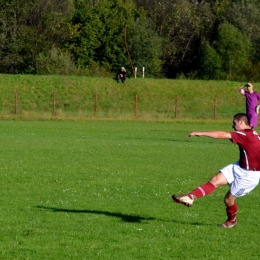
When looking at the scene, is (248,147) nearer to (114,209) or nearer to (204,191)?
(204,191)

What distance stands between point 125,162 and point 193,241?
34.8 ft

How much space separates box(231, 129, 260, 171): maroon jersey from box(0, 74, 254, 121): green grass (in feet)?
135

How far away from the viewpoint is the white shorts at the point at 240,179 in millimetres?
10102

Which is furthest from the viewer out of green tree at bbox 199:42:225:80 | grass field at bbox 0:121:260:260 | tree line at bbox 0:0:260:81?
green tree at bbox 199:42:225:80

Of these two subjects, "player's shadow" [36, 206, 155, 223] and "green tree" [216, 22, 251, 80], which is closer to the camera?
"player's shadow" [36, 206, 155, 223]

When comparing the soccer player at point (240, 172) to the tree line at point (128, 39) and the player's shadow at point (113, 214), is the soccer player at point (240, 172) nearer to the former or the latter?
the player's shadow at point (113, 214)

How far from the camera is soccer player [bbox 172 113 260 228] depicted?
9906 mm

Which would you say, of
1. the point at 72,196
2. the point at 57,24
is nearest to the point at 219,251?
the point at 72,196

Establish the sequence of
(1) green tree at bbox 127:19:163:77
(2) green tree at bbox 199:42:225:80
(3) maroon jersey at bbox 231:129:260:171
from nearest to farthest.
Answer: (3) maroon jersey at bbox 231:129:260:171, (1) green tree at bbox 127:19:163:77, (2) green tree at bbox 199:42:225:80

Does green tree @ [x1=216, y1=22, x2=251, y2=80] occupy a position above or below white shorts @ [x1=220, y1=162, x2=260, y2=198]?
below

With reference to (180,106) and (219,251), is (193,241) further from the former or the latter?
(180,106)

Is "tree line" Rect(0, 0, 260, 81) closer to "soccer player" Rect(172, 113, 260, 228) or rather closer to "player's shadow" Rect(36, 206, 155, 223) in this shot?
"player's shadow" Rect(36, 206, 155, 223)

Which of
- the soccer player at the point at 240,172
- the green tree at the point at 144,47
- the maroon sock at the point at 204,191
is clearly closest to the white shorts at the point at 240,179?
the soccer player at the point at 240,172

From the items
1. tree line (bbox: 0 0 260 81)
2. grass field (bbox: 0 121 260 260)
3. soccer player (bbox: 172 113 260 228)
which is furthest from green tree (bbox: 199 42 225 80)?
soccer player (bbox: 172 113 260 228)
